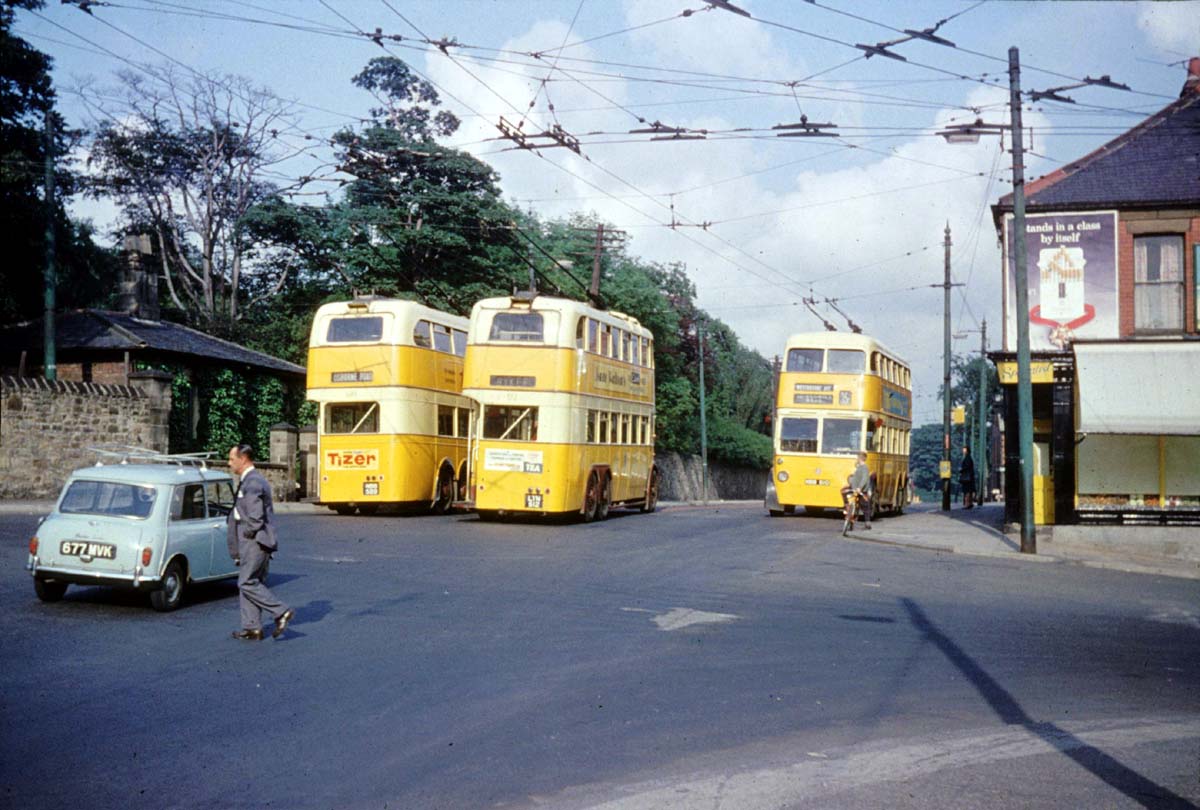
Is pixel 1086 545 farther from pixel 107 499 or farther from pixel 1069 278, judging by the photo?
pixel 107 499

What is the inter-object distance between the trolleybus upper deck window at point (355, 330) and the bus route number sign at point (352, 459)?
2.47 m

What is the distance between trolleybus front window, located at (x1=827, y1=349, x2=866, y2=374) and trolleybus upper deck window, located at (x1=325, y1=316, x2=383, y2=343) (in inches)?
464

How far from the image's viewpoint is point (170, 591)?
1210cm

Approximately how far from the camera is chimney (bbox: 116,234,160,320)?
122ft

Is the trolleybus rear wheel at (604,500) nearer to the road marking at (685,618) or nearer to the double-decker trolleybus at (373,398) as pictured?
the double-decker trolleybus at (373,398)

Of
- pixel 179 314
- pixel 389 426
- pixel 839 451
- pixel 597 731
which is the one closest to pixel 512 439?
pixel 389 426

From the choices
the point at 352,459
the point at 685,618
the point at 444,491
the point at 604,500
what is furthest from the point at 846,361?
the point at 685,618

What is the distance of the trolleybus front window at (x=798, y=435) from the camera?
3033cm

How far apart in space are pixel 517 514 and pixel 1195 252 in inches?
625

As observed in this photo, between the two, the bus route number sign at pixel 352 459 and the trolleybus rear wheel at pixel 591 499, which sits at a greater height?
the bus route number sign at pixel 352 459

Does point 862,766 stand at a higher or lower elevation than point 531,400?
lower

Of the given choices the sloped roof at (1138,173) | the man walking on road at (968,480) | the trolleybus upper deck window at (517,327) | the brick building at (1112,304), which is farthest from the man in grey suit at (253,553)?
the man walking on road at (968,480)

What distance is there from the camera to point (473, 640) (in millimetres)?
10539

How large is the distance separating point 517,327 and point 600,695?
655 inches
